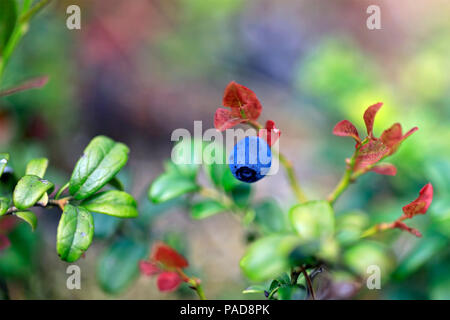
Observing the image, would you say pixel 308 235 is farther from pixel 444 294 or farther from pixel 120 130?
pixel 120 130

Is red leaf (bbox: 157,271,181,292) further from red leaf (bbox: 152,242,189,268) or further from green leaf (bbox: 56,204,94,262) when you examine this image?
green leaf (bbox: 56,204,94,262)

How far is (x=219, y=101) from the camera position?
3.13 m

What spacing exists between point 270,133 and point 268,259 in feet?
0.87

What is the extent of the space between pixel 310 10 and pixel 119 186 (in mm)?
2974

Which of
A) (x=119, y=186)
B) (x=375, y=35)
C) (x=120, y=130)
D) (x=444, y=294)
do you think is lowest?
(x=444, y=294)

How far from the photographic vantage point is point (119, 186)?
3.35 ft

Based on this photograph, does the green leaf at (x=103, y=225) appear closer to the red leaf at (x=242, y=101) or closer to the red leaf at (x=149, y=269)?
the red leaf at (x=149, y=269)

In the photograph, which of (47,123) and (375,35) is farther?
(375,35)

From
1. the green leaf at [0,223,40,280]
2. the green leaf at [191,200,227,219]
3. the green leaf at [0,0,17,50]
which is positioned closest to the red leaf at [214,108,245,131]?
the green leaf at [191,200,227,219]

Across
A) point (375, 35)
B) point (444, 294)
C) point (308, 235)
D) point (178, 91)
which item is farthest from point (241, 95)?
point (375, 35)

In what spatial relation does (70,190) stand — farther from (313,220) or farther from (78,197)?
(313,220)

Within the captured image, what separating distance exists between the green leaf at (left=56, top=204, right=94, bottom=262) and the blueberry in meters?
0.34

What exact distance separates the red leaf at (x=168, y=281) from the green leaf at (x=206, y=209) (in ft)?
0.62

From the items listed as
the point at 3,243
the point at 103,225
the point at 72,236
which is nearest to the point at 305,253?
the point at 72,236
